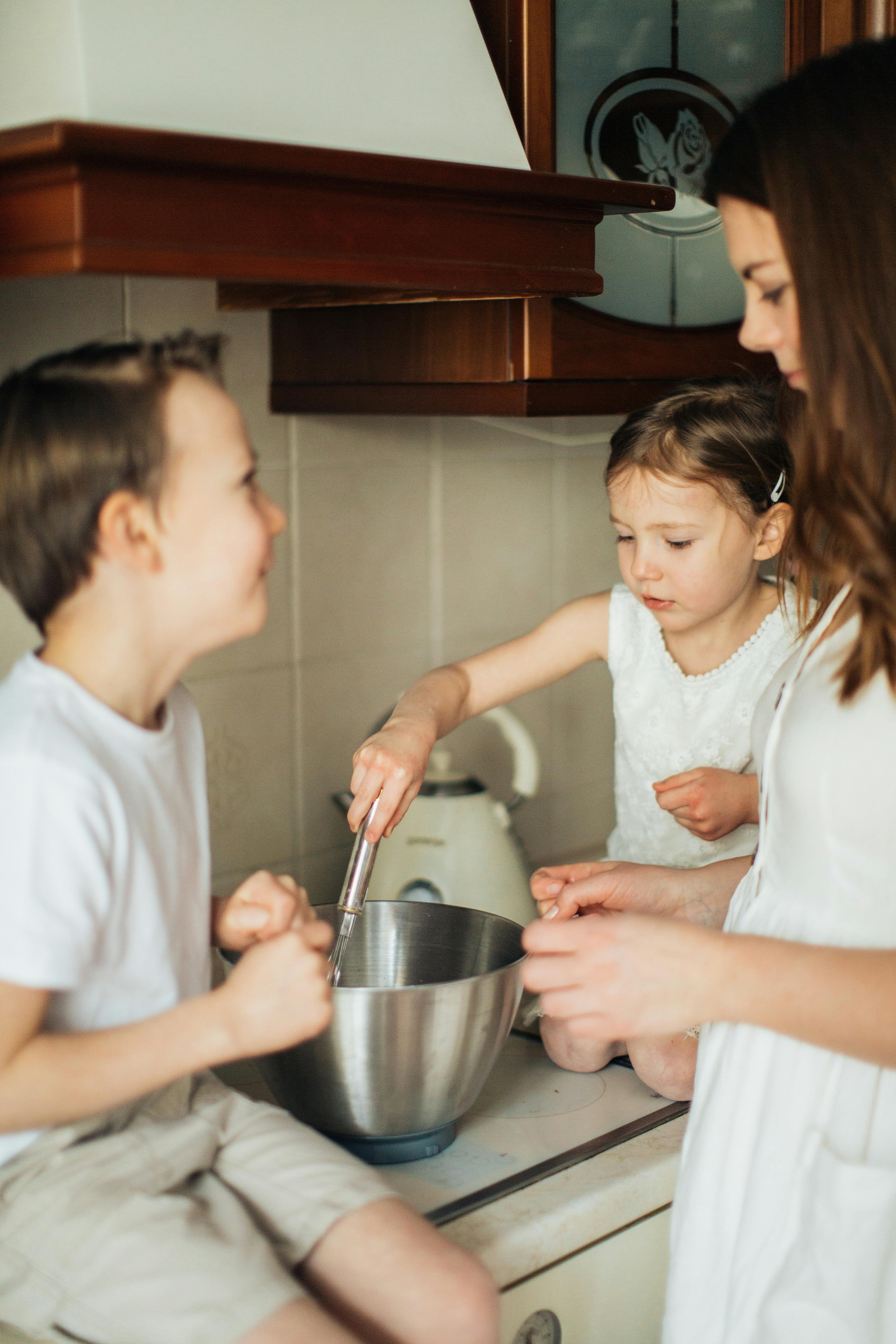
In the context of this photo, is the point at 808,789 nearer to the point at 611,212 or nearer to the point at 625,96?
the point at 611,212

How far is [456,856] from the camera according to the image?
1313 mm

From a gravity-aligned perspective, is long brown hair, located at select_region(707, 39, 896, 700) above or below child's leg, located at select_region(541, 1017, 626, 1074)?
above

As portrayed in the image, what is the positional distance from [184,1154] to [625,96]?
950 millimetres

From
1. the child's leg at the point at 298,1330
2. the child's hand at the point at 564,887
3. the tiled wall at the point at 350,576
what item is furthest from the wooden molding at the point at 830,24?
the child's leg at the point at 298,1330

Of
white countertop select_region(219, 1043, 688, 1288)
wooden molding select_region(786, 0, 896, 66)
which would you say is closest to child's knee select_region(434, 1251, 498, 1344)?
white countertop select_region(219, 1043, 688, 1288)

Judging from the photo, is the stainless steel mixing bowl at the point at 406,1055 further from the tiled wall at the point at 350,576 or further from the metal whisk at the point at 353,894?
the tiled wall at the point at 350,576

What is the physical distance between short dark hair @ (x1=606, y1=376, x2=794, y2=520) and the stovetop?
530mm

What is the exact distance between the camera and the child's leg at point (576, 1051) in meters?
1.09

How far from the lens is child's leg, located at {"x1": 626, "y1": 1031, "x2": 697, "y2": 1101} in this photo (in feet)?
3.43

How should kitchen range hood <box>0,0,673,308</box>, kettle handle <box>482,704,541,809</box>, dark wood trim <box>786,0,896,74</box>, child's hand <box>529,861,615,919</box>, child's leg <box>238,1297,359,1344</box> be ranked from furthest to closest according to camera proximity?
kettle handle <box>482,704,541,809</box>, dark wood trim <box>786,0,896,74</box>, child's hand <box>529,861,615,919</box>, kitchen range hood <box>0,0,673,308</box>, child's leg <box>238,1297,359,1344</box>

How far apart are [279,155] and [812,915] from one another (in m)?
0.58

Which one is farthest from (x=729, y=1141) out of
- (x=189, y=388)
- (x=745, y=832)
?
(x=189, y=388)

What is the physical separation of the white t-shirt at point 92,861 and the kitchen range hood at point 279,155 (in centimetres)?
27

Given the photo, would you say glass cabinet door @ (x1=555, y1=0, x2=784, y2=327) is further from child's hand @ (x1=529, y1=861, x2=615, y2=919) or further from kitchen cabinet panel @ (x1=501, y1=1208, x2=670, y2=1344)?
kitchen cabinet panel @ (x1=501, y1=1208, x2=670, y2=1344)
